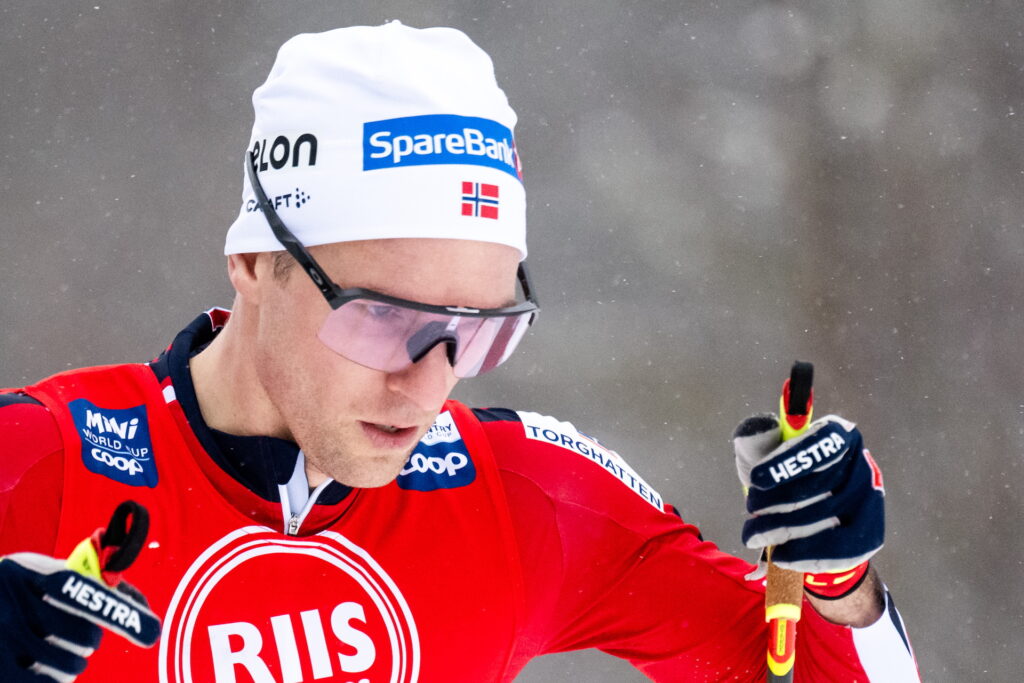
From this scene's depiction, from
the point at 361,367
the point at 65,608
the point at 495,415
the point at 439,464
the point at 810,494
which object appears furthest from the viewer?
the point at 495,415

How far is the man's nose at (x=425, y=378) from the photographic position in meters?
1.48

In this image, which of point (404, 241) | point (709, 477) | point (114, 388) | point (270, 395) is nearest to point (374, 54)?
point (404, 241)

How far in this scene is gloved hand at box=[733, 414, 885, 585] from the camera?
4.48ft

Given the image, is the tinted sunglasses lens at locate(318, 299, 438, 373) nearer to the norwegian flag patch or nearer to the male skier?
the male skier

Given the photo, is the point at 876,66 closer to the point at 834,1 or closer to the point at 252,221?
the point at 834,1

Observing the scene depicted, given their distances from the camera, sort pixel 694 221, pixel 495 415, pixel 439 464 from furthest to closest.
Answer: pixel 694 221 < pixel 495 415 < pixel 439 464

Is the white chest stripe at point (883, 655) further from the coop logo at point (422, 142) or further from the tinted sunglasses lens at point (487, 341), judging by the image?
the coop logo at point (422, 142)

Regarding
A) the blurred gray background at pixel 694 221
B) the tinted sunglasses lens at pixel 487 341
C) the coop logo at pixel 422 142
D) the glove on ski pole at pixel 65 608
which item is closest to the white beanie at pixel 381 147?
the coop logo at pixel 422 142

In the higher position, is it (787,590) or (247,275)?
(247,275)

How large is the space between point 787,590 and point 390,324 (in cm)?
63

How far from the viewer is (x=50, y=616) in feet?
3.59

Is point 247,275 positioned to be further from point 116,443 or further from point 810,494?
point 810,494

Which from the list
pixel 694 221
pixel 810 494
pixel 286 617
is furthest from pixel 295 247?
pixel 694 221

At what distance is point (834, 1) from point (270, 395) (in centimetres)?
367
